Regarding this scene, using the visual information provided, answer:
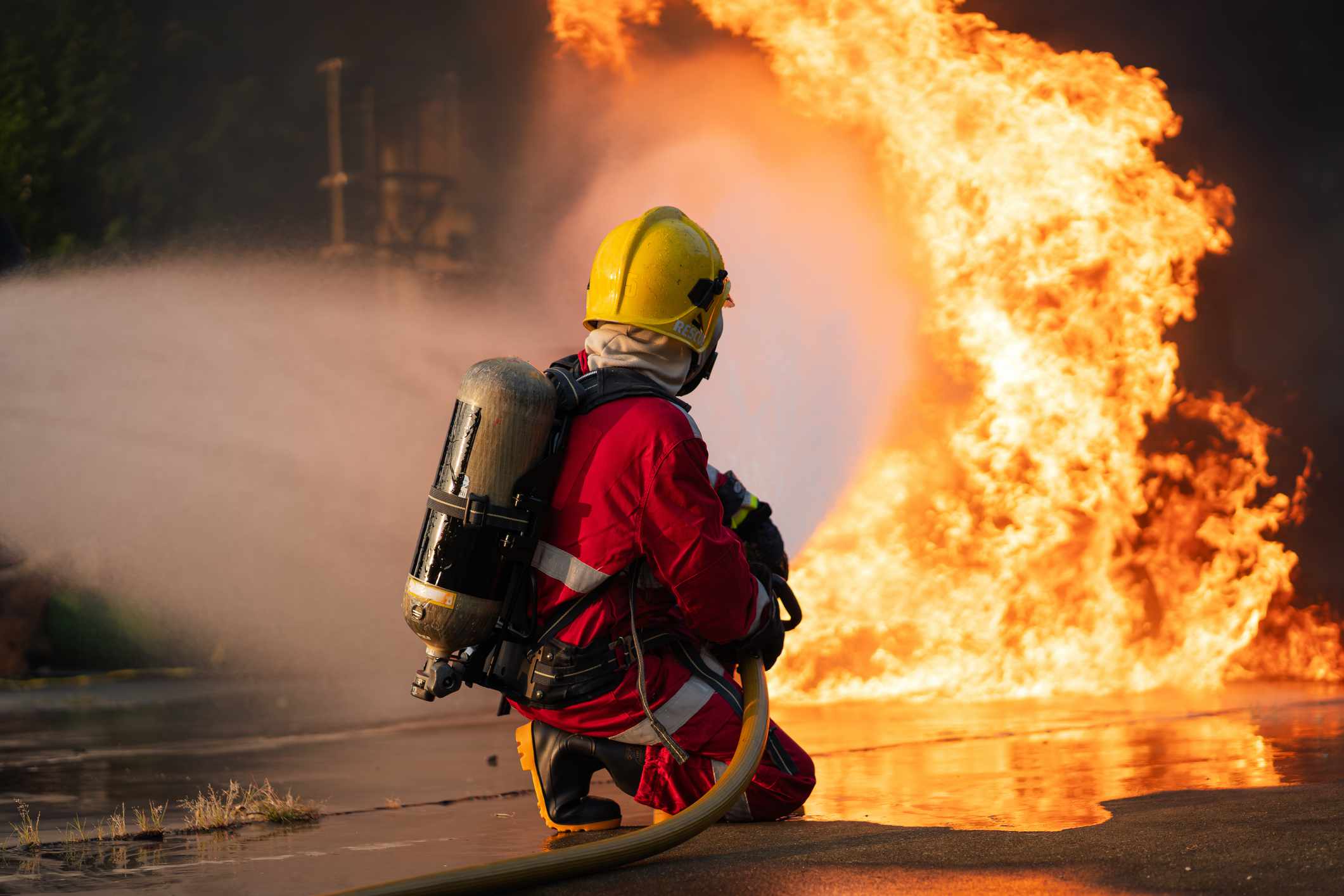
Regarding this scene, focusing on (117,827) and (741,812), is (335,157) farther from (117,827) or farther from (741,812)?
(741,812)

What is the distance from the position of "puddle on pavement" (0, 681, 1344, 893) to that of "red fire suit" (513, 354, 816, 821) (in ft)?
1.53

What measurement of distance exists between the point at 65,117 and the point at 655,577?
1303cm

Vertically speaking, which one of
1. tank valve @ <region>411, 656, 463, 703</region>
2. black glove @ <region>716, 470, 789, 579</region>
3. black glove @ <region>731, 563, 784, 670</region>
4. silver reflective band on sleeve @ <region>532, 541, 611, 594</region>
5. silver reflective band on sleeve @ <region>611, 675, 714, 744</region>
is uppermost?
black glove @ <region>716, 470, 789, 579</region>

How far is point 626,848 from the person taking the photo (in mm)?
3207

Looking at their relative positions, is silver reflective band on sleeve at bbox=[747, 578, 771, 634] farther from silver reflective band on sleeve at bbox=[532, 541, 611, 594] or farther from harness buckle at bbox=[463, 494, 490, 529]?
harness buckle at bbox=[463, 494, 490, 529]

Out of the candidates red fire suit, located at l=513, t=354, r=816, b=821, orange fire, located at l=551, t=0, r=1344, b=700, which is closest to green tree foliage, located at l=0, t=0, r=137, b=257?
orange fire, located at l=551, t=0, r=1344, b=700

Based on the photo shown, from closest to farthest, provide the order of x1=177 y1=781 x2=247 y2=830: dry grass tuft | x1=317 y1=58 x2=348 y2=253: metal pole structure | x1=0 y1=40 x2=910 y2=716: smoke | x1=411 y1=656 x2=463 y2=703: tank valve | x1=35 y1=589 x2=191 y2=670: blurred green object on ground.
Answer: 1. x1=411 y1=656 x2=463 y2=703: tank valve
2. x1=177 y1=781 x2=247 y2=830: dry grass tuft
3. x1=0 y1=40 x2=910 y2=716: smoke
4. x1=35 y1=589 x2=191 y2=670: blurred green object on ground
5. x1=317 y1=58 x2=348 y2=253: metal pole structure

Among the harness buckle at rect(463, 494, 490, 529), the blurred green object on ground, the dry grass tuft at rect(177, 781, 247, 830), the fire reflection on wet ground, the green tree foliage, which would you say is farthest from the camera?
the green tree foliage

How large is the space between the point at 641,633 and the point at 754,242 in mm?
6898

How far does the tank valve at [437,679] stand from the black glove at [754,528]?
33.0 inches

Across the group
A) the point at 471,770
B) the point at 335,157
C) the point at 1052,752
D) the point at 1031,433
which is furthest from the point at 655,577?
the point at 335,157

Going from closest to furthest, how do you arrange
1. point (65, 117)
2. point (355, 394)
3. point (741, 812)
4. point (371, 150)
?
1. point (741, 812)
2. point (355, 394)
3. point (371, 150)
4. point (65, 117)

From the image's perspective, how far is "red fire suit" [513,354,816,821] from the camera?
11.5ft

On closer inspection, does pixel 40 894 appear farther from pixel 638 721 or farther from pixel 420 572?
pixel 638 721
